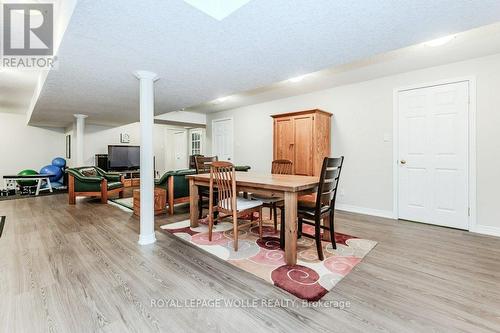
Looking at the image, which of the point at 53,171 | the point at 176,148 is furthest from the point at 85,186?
the point at 176,148

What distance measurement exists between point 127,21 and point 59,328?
2058 mm

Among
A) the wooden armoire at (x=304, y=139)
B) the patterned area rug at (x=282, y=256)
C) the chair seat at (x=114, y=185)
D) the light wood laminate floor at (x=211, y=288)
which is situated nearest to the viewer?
the light wood laminate floor at (x=211, y=288)

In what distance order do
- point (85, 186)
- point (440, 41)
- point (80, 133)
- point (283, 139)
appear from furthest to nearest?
point (80, 133) < point (85, 186) < point (283, 139) < point (440, 41)

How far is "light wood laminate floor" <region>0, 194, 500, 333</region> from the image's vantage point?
1411 millimetres

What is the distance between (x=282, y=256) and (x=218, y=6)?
2.22 meters

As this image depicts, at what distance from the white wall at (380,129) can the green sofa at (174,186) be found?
213cm

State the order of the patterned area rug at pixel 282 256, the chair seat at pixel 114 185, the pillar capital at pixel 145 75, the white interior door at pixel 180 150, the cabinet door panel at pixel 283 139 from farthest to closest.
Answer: the white interior door at pixel 180 150 → the chair seat at pixel 114 185 → the cabinet door panel at pixel 283 139 → the pillar capital at pixel 145 75 → the patterned area rug at pixel 282 256

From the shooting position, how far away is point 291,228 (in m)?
2.14

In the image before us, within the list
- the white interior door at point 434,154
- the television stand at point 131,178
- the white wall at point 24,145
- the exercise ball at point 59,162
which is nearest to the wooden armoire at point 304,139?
the white interior door at point 434,154

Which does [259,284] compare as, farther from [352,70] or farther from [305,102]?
[305,102]

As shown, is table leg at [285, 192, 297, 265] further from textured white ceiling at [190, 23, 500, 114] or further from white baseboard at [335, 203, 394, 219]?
white baseboard at [335, 203, 394, 219]

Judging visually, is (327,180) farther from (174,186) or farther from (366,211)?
(174,186)

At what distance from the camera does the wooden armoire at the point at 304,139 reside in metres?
3.98

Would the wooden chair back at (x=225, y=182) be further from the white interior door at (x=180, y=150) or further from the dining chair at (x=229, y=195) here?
the white interior door at (x=180, y=150)
